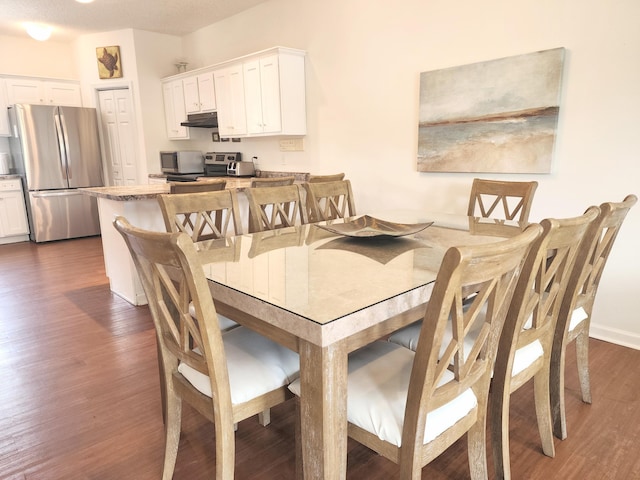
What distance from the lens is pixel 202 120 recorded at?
507 centimetres

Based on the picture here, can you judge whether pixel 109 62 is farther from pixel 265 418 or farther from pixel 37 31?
pixel 265 418

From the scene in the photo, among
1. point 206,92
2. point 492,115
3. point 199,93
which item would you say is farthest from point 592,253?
point 199,93

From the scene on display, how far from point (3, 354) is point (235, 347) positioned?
1.99 meters

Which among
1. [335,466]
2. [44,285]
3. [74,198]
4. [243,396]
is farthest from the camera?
[74,198]

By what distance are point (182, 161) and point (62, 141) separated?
1.83 metres

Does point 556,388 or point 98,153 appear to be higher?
point 98,153

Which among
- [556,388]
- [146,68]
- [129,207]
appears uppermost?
[146,68]

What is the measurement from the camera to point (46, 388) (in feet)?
6.93

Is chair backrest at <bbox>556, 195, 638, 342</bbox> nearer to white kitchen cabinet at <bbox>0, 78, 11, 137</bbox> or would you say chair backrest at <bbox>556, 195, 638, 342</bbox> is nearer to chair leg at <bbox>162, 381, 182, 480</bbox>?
chair leg at <bbox>162, 381, 182, 480</bbox>

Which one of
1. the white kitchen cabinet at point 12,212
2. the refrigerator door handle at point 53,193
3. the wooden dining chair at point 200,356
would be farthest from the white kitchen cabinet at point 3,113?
the wooden dining chair at point 200,356

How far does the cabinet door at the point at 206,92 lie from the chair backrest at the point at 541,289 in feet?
14.4

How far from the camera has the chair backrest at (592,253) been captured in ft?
4.76

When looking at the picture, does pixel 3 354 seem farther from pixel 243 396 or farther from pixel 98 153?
pixel 98 153

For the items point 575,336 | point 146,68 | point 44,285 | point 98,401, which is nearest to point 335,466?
point 575,336
